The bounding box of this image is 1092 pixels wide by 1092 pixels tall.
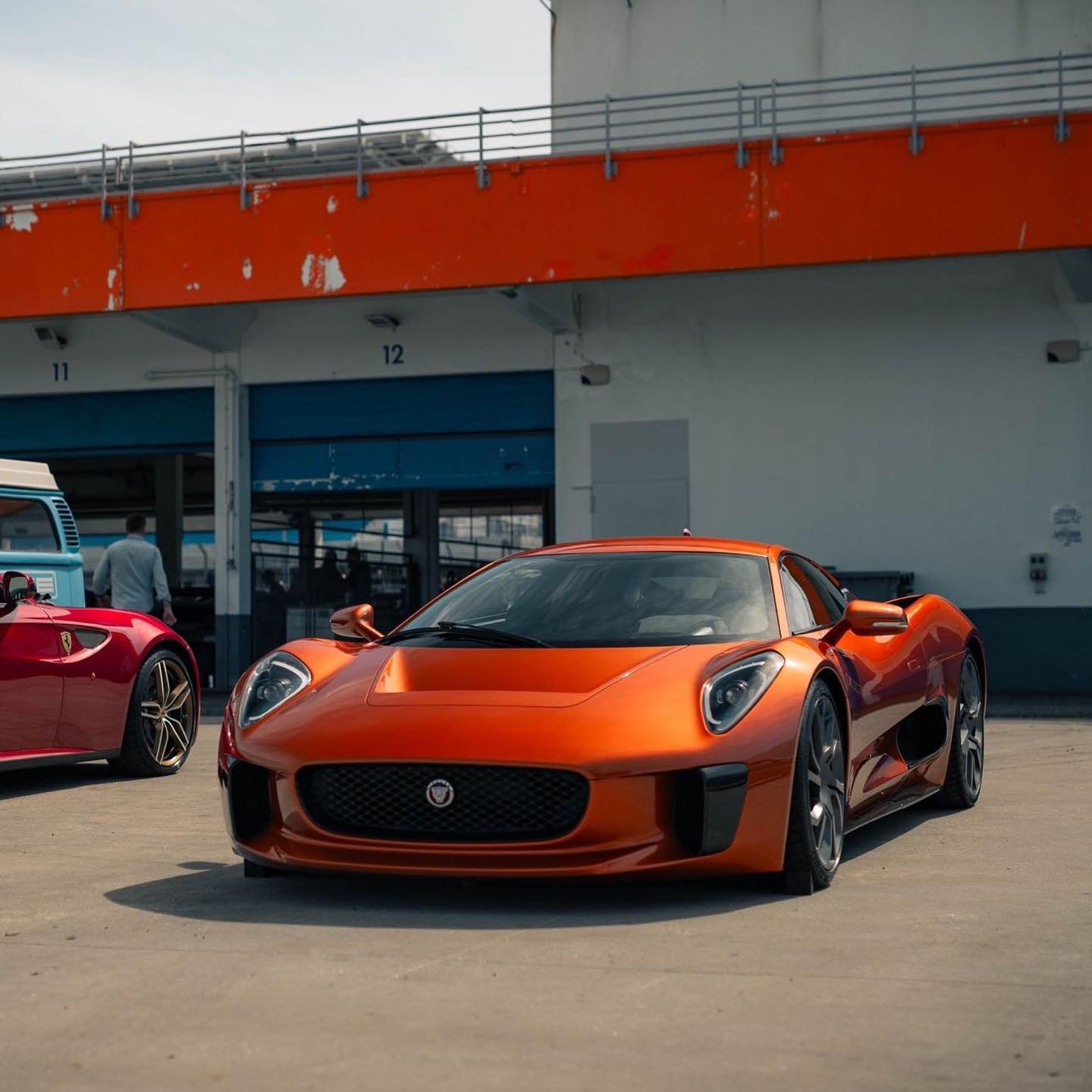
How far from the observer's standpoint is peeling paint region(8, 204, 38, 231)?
62.6 ft

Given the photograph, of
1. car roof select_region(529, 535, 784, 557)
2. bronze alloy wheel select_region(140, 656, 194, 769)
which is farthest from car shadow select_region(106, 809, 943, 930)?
bronze alloy wheel select_region(140, 656, 194, 769)

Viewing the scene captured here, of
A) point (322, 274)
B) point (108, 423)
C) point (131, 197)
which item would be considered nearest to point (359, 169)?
point (322, 274)

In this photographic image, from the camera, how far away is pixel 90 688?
888 centimetres

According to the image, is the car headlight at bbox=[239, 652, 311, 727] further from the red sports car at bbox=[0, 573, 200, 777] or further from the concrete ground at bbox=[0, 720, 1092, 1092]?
the red sports car at bbox=[0, 573, 200, 777]

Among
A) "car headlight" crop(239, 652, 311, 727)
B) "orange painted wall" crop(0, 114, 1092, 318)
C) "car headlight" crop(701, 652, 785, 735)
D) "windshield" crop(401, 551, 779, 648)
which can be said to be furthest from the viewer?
"orange painted wall" crop(0, 114, 1092, 318)

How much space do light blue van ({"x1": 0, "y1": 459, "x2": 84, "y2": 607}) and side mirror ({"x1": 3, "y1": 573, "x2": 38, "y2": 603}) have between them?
2.12 feet

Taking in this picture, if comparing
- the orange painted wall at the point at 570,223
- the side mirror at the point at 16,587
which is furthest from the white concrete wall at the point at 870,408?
the side mirror at the point at 16,587

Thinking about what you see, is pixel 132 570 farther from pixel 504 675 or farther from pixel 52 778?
pixel 504 675

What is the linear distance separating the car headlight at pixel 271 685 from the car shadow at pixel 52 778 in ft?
10.9

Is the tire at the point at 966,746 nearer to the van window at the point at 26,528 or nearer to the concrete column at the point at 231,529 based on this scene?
the van window at the point at 26,528

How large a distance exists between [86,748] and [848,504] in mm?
10957

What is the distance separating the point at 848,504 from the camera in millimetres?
18219

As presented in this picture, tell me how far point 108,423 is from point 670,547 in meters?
15.8

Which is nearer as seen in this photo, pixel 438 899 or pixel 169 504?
pixel 438 899
